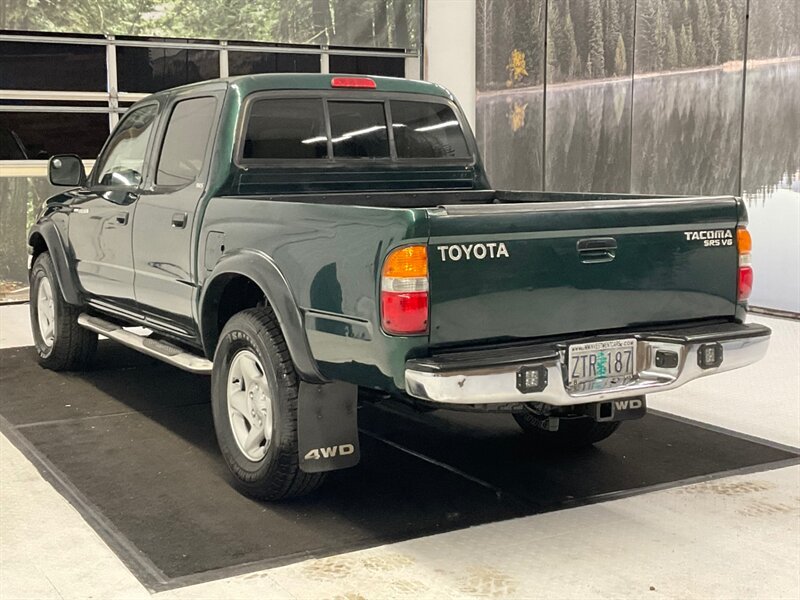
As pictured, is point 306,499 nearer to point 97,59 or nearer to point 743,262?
point 743,262

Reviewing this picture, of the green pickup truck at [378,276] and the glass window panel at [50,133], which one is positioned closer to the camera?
the green pickup truck at [378,276]

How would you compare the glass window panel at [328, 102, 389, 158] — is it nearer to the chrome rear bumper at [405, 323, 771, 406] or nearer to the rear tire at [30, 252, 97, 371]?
the chrome rear bumper at [405, 323, 771, 406]

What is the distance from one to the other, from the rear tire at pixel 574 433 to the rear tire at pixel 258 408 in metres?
1.45

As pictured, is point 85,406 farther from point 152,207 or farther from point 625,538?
point 625,538

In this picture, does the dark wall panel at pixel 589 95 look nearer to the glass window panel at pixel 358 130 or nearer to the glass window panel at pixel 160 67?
the glass window panel at pixel 160 67

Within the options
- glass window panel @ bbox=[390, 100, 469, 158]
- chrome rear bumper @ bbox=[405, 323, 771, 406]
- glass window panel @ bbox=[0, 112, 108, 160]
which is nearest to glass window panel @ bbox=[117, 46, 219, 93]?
glass window panel @ bbox=[0, 112, 108, 160]

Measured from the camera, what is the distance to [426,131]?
5.66 m

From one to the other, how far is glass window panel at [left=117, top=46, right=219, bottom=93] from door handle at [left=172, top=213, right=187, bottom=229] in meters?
7.38

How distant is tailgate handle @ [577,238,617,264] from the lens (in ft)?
12.9

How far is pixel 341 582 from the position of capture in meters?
3.56

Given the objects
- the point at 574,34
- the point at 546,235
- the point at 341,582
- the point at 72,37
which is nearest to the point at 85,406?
the point at 341,582

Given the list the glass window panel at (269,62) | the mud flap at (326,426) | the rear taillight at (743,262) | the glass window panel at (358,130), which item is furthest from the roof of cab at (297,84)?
the glass window panel at (269,62)

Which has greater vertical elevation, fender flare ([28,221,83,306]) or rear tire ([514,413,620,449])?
fender flare ([28,221,83,306])

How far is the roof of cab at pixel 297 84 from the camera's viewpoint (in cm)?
506
